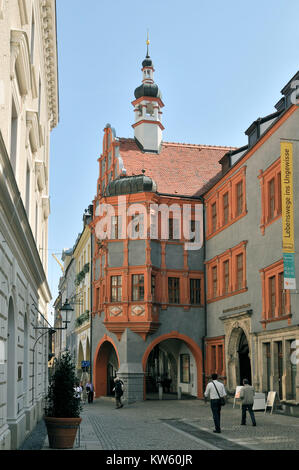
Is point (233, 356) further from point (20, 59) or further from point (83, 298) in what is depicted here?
point (20, 59)

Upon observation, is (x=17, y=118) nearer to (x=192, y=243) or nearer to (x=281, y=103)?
(x=281, y=103)

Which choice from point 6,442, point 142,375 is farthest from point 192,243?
point 6,442

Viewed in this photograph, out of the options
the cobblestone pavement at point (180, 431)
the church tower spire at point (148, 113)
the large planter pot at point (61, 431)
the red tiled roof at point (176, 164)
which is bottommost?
the cobblestone pavement at point (180, 431)

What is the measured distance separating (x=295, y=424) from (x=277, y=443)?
509cm

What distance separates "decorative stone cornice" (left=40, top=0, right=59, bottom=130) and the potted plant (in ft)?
43.0

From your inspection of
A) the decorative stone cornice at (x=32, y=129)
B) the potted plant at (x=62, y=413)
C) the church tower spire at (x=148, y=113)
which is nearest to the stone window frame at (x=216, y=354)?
the church tower spire at (x=148, y=113)

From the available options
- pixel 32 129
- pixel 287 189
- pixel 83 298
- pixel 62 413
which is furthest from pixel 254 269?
pixel 83 298

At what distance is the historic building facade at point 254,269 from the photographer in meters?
25.6

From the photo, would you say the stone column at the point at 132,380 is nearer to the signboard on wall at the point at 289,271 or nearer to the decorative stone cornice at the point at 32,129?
the signboard on wall at the point at 289,271

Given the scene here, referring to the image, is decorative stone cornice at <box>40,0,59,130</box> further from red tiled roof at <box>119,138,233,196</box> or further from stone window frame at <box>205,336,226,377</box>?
stone window frame at <box>205,336,226,377</box>

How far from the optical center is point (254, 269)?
29.9 meters

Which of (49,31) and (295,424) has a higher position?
(49,31)

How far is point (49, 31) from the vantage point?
2372 centimetres

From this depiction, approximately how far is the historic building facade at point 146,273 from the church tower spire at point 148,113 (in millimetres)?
2192
